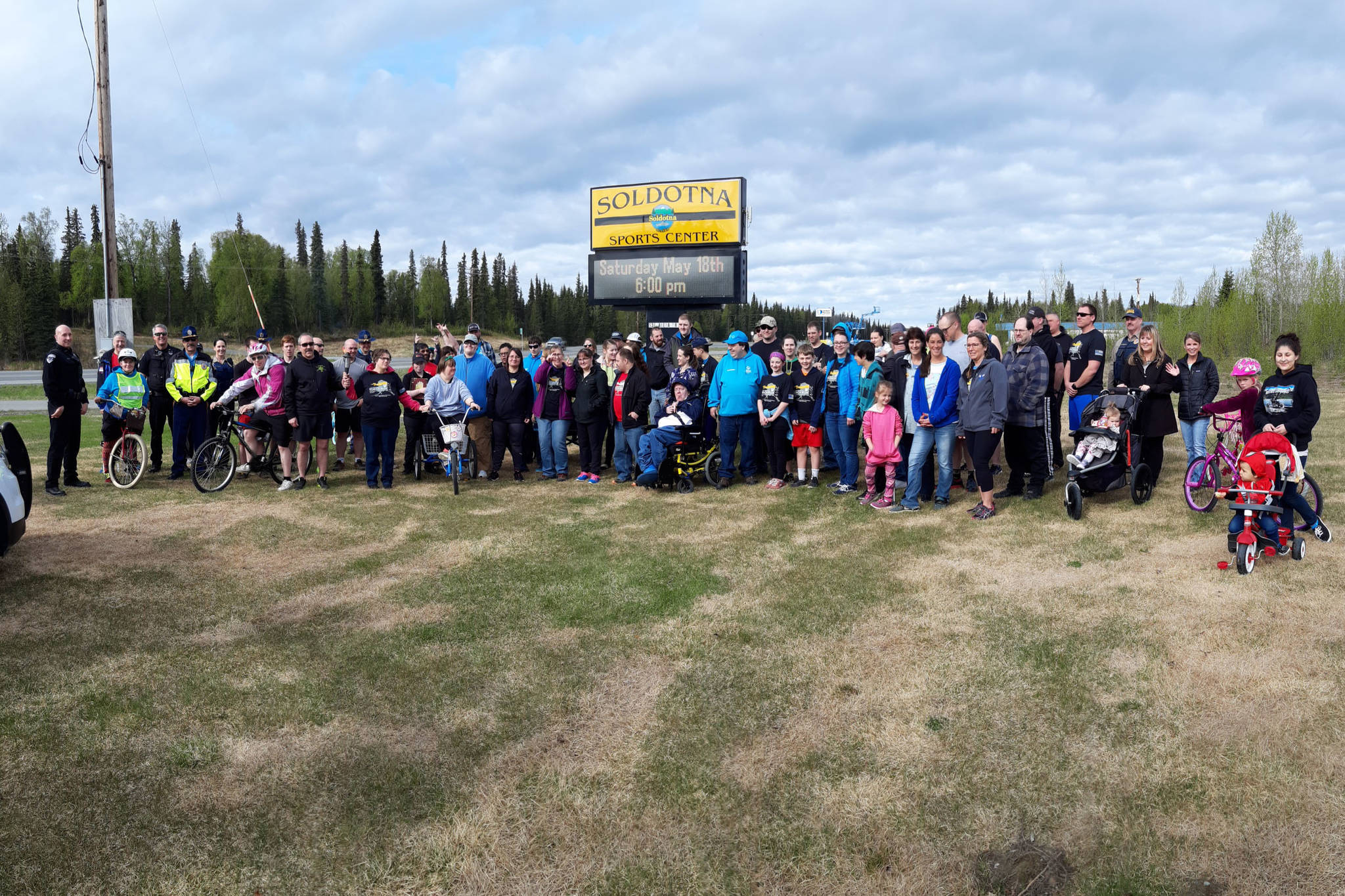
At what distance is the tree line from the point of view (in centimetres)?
4322

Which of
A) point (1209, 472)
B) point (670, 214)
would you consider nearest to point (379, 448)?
point (1209, 472)

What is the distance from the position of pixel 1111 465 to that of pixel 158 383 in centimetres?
1178

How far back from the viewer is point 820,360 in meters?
10.4

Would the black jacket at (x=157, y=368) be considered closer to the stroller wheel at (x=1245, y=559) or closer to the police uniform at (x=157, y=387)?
the police uniform at (x=157, y=387)

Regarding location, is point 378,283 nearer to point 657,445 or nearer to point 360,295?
point 360,295

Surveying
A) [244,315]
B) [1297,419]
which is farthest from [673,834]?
[244,315]

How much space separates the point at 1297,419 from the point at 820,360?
4.94m

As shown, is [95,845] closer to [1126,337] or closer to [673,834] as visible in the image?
[673,834]

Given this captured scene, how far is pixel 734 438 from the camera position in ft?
33.5

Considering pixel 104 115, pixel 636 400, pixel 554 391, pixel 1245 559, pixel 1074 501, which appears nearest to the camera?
pixel 1245 559

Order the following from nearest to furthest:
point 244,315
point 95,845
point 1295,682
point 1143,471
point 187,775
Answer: point 95,845 → point 187,775 → point 1295,682 → point 1143,471 → point 244,315

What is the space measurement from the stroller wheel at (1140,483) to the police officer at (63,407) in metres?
11.7

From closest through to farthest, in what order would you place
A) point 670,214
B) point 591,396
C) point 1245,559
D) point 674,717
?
point 674,717 → point 1245,559 → point 591,396 → point 670,214

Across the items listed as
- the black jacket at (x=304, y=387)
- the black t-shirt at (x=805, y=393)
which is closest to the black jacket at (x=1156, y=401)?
the black t-shirt at (x=805, y=393)
